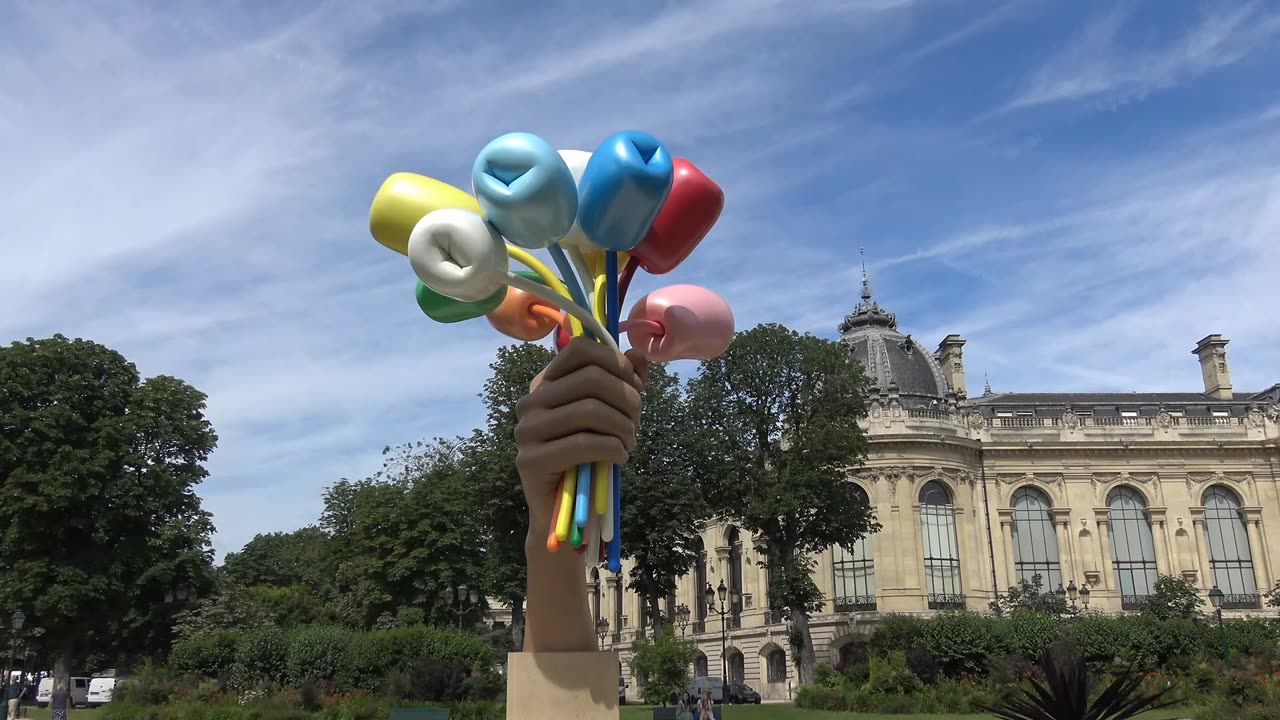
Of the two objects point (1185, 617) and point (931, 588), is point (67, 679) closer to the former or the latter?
point (931, 588)

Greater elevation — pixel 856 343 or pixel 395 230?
pixel 856 343

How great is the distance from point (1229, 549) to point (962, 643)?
93.1 ft

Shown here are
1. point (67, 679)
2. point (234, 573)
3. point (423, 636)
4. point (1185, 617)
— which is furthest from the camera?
point (234, 573)

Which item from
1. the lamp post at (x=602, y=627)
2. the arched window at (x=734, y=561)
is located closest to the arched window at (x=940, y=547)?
the arched window at (x=734, y=561)

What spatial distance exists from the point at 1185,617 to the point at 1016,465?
13.7 metres

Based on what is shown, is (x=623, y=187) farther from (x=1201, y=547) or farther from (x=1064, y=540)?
(x=1201, y=547)

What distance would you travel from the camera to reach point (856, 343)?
194 feet

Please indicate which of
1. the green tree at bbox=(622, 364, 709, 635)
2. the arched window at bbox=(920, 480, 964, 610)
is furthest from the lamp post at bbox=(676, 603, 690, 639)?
the green tree at bbox=(622, 364, 709, 635)

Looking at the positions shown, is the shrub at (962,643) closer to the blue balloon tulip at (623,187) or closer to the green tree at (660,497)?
the green tree at (660,497)

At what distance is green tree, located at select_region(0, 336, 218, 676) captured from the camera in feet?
111

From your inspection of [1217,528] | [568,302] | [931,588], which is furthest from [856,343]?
[568,302]

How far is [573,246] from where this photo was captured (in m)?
12.3

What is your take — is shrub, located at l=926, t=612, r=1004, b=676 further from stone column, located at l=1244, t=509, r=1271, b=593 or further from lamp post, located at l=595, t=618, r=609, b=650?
lamp post, located at l=595, t=618, r=609, b=650

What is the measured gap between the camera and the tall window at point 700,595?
5953 centimetres
